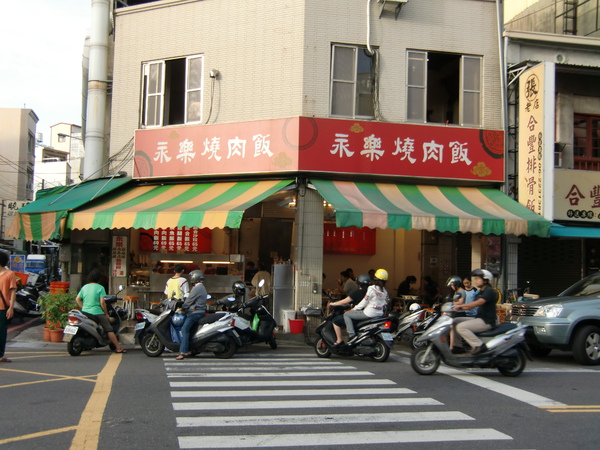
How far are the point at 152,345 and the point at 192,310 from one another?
1.07 m

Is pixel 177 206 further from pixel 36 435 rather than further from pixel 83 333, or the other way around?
pixel 36 435

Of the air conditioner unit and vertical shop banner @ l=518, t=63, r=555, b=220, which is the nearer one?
vertical shop banner @ l=518, t=63, r=555, b=220

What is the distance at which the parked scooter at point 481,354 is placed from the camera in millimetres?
9156

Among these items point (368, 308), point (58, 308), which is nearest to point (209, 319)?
point (368, 308)

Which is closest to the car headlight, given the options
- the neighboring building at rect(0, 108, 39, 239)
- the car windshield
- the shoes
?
the car windshield

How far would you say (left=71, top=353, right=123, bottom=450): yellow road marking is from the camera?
5477mm

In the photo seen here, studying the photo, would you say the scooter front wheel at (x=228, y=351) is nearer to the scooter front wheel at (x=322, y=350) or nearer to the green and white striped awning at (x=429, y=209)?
the scooter front wheel at (x=322, y=350)

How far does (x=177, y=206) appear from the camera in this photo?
552 inches

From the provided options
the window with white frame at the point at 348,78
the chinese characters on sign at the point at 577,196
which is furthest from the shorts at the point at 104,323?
the chinese characters on sign at the point at 577,196

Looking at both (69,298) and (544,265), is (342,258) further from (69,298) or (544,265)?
(69,298)

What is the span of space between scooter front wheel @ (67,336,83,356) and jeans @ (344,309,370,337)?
193 inches

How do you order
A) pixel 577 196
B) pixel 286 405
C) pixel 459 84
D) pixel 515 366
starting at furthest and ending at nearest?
pixel 459 84
pixel 577 196
pixel 515 366
pixel 286 405

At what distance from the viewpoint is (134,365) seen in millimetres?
10039

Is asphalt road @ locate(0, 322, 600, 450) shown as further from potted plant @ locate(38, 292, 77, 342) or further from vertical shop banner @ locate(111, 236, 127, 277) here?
vertical shop banner @ locate(111, 236, 127, 277)
